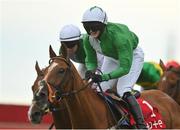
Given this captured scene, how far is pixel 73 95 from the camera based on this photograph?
17.9 feet

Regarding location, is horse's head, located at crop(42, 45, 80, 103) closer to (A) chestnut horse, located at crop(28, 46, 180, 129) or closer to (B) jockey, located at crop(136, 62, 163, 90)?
(A) chestnut horse, located at crop(28, 46, 180, 129)

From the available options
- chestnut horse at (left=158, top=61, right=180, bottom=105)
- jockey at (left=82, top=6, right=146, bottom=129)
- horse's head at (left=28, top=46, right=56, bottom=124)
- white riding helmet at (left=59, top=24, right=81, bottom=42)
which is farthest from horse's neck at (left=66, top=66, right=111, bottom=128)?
chestnut horse at (left=158, top=61, right=180, bottom=105)

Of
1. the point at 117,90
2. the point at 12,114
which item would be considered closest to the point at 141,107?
the point at 117,90

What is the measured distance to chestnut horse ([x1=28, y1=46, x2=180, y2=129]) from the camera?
5.25m

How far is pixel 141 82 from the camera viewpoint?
8766 mm

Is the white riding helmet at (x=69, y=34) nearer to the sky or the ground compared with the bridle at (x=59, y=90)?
nearer to the sky

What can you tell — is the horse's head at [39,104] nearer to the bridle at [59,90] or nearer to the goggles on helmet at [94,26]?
the bridle at [59,90]

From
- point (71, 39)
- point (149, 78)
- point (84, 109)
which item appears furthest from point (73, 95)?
point (149, 78)

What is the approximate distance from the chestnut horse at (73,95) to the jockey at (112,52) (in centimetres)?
17

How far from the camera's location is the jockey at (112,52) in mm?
5664

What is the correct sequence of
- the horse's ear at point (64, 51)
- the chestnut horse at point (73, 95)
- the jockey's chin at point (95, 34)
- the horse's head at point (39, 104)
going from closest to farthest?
1. the horse's head at point (39, 104)
2. the chestnut horse at point (73, 95)
3. the horse's ear at point (64, 51)
4. the jockey's chin at point (95, 34)

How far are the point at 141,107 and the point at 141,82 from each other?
8.52ft

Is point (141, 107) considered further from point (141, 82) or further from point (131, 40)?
point (141, 82)

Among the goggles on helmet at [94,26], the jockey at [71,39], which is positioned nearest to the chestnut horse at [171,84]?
the jockey at [71,39]
